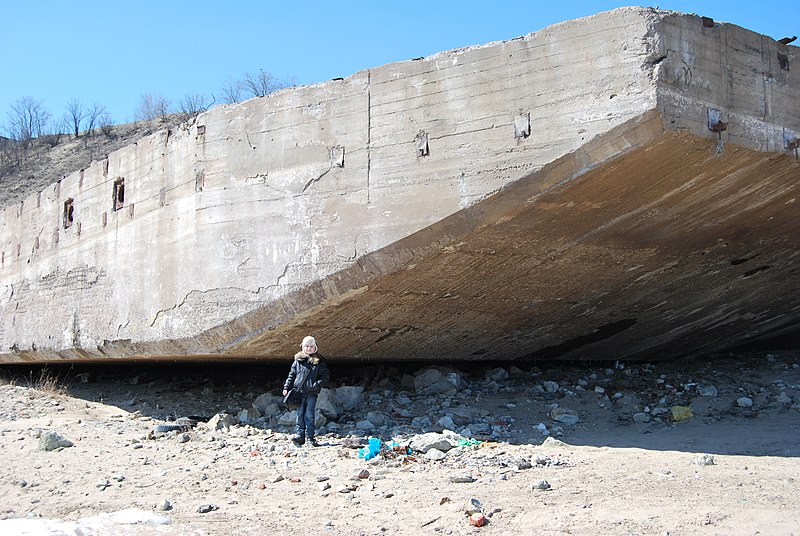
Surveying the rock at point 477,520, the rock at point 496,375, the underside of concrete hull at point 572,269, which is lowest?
the rock at point 477,520

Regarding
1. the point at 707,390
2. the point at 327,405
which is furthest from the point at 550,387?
the point at 327,405

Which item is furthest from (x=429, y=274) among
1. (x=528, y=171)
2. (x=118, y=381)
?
(x=118, y=381)

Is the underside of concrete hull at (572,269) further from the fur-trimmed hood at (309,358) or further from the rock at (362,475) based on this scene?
the rock at (362,475)

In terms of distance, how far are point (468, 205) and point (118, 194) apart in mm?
4177

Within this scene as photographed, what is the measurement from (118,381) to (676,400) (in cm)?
663

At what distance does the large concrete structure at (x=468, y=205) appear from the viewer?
510cm

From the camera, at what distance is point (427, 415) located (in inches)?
260

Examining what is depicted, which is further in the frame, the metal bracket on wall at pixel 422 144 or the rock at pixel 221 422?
the rock at pixel 221 422

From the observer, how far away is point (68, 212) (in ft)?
28.4

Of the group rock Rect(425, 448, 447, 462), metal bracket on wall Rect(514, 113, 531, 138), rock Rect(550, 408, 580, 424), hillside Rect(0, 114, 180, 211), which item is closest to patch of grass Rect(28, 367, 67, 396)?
rock Rect(425, 448, 447, 462)

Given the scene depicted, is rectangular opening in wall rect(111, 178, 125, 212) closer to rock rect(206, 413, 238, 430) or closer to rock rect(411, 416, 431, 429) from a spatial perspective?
rock rect(206, 413, 238, 430)

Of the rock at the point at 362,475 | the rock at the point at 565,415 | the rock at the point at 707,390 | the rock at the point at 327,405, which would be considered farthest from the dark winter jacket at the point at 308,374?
the rock at the point at 707,390

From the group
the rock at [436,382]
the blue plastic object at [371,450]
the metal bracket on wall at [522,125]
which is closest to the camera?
the metal bracket on wall at [522,125]

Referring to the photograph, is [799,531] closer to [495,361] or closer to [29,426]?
[495,361]
